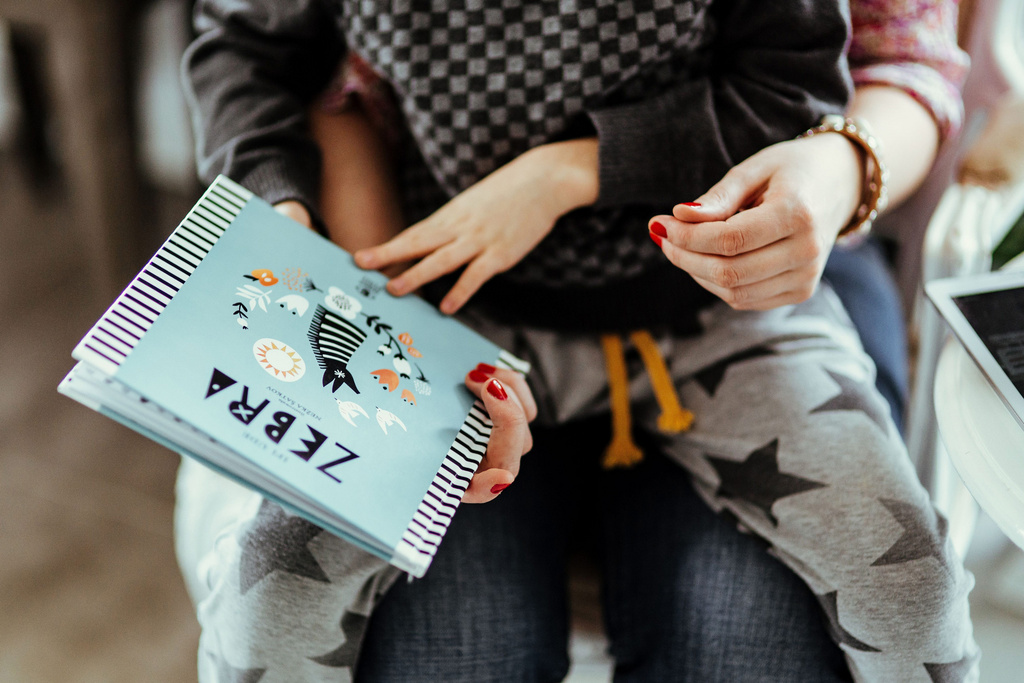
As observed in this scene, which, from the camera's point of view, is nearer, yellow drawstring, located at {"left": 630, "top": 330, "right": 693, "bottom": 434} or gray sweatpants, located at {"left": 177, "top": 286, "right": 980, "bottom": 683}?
gray sweatpants, located at {"left": 177, "top": 286, "right": 980, "bottom": 683}

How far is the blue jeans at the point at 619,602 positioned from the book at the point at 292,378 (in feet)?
0.51

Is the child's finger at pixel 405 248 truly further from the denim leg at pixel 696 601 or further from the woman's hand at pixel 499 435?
the denim leg at pixel 696 601

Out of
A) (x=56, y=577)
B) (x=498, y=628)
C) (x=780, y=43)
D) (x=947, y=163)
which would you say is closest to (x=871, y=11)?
(x=780, y=43)

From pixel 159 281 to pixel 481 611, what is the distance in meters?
0.34

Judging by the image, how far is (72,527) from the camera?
1.13 meters

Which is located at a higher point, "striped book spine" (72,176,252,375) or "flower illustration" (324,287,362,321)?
"striped book spine" (72,176,252,375)

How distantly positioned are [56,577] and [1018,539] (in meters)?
1.19

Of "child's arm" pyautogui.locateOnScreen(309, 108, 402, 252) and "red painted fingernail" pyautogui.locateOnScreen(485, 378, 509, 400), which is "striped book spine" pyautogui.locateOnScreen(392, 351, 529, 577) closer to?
"red painted fingernail" pyautogui.locateOnScreen(485, 378, 509, 400)

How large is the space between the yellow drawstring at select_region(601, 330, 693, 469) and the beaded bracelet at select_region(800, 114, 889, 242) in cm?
20

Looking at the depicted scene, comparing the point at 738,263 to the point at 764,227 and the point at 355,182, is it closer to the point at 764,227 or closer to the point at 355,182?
the point at 764,227

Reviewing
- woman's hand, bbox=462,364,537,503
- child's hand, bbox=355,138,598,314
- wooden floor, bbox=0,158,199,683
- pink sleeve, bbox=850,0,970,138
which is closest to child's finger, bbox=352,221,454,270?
child's hand, bbox=355,138,598,314

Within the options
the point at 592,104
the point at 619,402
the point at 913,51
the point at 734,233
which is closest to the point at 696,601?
the point at 619,402

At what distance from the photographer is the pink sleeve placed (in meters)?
0.64

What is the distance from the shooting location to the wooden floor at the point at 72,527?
3.23 ft
